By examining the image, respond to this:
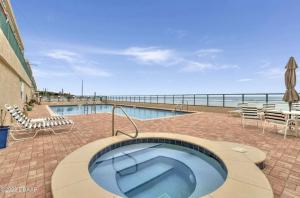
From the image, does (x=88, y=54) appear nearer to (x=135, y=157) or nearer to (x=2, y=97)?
(x=2, y=97)

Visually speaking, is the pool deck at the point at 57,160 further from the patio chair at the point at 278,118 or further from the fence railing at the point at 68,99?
the fence railing at the point at 68,99

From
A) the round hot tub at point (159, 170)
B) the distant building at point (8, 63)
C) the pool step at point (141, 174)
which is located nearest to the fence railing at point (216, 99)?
the distant building at point (8, 63)

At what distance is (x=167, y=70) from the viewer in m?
28.2

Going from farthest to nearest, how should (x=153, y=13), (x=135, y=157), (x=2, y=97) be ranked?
(x=153, y=13) → (x=2, y=97) → (x=135, y=157)

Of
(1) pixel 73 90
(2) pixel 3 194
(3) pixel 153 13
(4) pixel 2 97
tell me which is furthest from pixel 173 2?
(1) pixel 73 90

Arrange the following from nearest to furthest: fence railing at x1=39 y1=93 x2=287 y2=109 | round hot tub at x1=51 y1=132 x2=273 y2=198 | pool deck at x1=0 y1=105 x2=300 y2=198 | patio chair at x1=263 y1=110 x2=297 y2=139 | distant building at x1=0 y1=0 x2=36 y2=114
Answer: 1. round hot tub at x1=51 y1=132 x2=273 y2=198
2. pool deck at x1=0 y1=105 x2=300 y2=198
3. patio chair at x1=263 y1=110 x2=297 y2=139
4. distant building at x1=0 y1=0 x2=36 y2=114
5. fence railing at x1=39 y1=93 x2=287 y2=109

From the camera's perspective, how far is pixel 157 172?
9.37ft

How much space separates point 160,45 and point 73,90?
97.7ft

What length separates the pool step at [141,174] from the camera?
2.42m

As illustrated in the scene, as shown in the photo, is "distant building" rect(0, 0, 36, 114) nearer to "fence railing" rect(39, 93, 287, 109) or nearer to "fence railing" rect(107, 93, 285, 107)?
"fence railing" rect(39, 93, 287, 109)

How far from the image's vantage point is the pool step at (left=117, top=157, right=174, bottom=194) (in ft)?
7.93

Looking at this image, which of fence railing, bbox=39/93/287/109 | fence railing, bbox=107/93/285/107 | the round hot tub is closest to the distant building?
fence railing, bbox=39/93/287/109

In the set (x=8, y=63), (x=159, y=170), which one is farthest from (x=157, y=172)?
(x=8, y=63)

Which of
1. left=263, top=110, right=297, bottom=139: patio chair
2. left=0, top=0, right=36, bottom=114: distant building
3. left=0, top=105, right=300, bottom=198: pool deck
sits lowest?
left=0, top=105, right=300, bottom=198: pool deck
